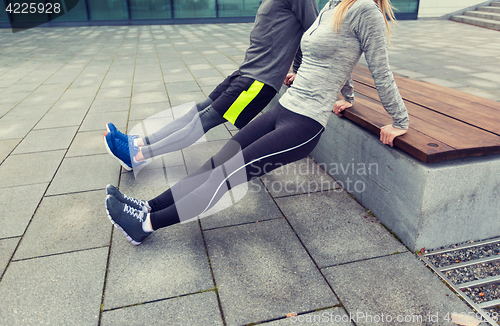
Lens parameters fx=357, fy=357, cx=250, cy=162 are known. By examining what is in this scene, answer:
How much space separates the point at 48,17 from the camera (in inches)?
584

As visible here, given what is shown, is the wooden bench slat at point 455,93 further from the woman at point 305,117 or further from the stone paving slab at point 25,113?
the stone paving slab at point 25,113

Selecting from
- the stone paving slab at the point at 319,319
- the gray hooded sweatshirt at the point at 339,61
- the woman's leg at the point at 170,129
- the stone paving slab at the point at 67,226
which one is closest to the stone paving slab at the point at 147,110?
the woman's leg at the point at 170,129

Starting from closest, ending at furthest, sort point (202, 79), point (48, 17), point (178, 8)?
point (202, 79), point (48, 17), point (178, 8)

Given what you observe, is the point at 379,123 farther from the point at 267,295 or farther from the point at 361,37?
the point at 267,295

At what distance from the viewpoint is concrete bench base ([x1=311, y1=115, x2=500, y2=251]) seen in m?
2.10

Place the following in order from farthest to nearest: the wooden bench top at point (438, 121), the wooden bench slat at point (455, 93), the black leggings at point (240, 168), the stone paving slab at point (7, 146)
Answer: the stone paving slab at point (7, 146) → the wooden bench slat at point (455, 93) → the black leggings at point (240, 168) → the wooden bench top at point (438, 121)

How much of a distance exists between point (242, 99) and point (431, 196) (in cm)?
158

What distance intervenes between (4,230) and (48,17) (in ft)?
50.7

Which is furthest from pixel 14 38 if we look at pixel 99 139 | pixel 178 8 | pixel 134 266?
pixel 134 266

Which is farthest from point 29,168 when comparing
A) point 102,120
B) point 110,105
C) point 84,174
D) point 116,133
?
point 110,105

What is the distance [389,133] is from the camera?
88.4 inches

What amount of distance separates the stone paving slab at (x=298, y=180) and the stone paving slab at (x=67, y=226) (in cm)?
134

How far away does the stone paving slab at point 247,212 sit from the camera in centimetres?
258

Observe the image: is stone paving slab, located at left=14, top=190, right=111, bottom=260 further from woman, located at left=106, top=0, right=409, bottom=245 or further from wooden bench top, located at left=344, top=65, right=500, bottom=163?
wooden bench top, located at left=344, top=65, right=500, bottom=163
